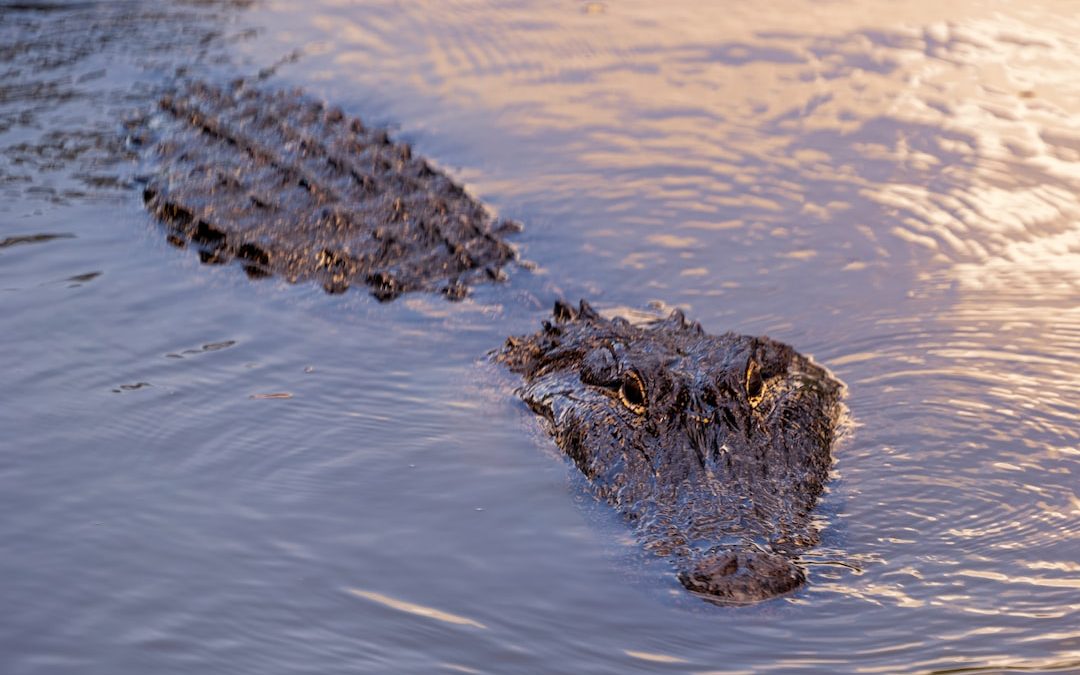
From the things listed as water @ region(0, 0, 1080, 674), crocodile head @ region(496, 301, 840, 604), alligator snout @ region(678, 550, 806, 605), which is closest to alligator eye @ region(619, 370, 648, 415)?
crocodile head @ region(496, 301, 840, 604)

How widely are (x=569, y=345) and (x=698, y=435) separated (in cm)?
113

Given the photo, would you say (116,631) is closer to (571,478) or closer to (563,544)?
(563,544)

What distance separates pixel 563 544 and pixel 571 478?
0.58 meters

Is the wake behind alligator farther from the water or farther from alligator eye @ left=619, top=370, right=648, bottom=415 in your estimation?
the water

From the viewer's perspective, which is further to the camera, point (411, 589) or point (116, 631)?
point (411, 589)

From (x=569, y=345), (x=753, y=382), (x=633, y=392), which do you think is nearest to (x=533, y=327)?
(x=569, y=345)

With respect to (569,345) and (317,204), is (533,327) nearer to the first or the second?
(569,345)

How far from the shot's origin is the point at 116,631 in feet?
13.2

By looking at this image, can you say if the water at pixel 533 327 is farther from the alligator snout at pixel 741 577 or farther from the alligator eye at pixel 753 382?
the alligator eye at pixel 753 382

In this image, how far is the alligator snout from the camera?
13.1ft

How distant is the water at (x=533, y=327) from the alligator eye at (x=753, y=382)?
447mm

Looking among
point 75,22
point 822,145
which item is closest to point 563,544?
point 822,145

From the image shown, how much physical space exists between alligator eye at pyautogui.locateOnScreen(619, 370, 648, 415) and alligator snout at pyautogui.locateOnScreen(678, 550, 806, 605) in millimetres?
1038

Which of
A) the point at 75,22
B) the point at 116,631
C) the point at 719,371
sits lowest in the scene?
the point at 116,631
